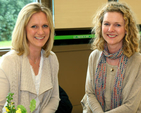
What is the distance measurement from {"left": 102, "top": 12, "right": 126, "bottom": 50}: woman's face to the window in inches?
58.2

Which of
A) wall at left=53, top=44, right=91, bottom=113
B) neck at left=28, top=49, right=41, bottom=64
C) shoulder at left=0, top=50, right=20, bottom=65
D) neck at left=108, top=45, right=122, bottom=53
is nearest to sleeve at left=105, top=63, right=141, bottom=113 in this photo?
neck at left=108, top=45, right=122, bottom=53

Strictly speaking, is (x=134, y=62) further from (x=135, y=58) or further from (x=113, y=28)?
(x=113, y=28)

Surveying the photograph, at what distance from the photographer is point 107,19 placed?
1.86m

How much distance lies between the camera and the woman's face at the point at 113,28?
1.82 meters

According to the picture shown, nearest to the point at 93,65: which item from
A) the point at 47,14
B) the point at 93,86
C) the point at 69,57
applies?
the point at 93,86

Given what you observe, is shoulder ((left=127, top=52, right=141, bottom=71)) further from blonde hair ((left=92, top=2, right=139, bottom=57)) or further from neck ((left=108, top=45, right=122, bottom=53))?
neck ((left=108, top=45, right=122, bottom=53))

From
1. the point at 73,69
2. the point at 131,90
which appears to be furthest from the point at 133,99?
the point at 73,69

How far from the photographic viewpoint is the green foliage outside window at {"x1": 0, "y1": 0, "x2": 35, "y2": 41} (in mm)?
2710

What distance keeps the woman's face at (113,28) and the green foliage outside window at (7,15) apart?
4.85 ft

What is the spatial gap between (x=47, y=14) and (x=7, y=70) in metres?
0.66

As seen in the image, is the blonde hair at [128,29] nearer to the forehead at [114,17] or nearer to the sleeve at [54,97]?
the forehead at [114,17]

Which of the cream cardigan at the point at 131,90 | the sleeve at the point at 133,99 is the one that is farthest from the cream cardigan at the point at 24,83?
the sleeve at the point at 133,99

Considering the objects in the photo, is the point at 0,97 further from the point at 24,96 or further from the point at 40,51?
the point at 40,51

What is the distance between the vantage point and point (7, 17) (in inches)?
108
